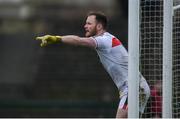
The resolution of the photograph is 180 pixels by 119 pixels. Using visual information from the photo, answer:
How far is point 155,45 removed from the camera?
37.1ft

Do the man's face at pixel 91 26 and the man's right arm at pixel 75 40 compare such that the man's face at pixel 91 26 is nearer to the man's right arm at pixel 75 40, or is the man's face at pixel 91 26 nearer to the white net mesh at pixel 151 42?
the man's right arm at pixel 75 40

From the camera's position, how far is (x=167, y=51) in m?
10.9

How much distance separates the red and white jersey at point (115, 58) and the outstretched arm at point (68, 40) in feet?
0.77

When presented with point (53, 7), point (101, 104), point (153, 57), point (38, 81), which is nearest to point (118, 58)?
point (153, 57)

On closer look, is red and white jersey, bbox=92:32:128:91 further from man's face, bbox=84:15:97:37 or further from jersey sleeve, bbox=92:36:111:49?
man's face, bbox=84:15:97:37

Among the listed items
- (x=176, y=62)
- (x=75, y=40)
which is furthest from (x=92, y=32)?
(x=176, y=62)

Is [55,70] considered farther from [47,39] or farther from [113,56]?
[47,39]

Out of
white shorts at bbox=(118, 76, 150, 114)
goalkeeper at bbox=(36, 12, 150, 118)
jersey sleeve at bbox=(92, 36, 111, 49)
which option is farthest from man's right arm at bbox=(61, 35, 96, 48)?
white shorts at bbox=(118, 76, 150, 114)

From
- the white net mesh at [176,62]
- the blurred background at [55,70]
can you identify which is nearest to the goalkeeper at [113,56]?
the white net mesh at [176,62]

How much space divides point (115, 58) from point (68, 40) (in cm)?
75

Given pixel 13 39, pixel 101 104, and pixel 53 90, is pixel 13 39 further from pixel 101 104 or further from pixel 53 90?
pixel 101 104

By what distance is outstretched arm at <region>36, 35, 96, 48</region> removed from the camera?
34.6ft

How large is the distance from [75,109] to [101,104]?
768 millimetres

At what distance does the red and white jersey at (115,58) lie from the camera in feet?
36.6
